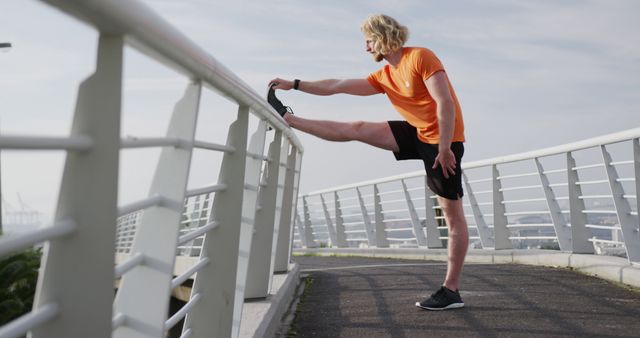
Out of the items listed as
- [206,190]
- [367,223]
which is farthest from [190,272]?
[367,223]

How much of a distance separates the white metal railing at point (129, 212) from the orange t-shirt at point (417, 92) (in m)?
Answer: 1.75

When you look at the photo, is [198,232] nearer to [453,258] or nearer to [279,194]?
[453,258]

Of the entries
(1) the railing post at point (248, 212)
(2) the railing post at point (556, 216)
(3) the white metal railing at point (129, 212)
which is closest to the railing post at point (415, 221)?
(2) the railing post at point (556, 216)

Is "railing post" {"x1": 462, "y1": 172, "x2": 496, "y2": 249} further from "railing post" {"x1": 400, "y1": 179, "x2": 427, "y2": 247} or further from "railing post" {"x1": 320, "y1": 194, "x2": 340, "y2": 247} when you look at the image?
"railing post" {"x1": 320, "y1": 194, "x2": 340, "y2": 247}

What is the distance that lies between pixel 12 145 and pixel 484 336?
4141 millimetres

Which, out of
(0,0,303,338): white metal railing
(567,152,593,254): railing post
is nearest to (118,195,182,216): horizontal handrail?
(0,0,303,338): white metal railing

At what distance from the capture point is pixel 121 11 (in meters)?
1.85

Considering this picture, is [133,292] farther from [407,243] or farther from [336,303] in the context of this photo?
[407,243]

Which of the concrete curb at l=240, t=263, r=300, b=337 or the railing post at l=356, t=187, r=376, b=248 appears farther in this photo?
the railing post at l=356, t=187, r=376, b=248

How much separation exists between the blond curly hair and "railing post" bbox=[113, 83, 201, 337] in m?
3.47

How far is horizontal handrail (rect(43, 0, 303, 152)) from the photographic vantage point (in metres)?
1.73

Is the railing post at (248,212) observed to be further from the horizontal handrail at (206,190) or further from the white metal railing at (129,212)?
the horizontal handrail at (206,190)

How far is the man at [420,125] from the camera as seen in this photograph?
237 inches

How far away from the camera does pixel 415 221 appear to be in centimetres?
1549
